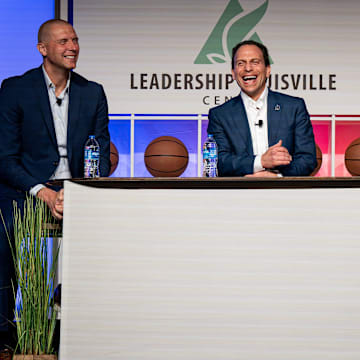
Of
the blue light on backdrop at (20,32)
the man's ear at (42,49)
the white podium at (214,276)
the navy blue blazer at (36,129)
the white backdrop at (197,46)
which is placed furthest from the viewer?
the blue light on backdrop at (20,32)

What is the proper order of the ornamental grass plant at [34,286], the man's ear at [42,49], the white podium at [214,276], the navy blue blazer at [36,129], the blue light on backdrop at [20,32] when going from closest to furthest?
the white podium at [214,276] → the ornamental grass plant at [34,286] → the navy blue blazer at [36,129] → the man's ear at [42,49] → the blue light on backdrop at [20,32]

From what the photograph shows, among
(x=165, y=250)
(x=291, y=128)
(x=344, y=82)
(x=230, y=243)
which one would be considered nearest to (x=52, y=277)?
(x=165, y=250)

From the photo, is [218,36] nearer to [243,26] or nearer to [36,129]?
[243,26]

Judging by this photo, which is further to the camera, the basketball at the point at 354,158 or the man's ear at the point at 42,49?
the basketball at the point at 354,158

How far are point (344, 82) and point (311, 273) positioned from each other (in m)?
3.32

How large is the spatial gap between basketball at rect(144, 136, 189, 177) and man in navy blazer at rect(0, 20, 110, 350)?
5.76 ft

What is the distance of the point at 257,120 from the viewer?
358 cm

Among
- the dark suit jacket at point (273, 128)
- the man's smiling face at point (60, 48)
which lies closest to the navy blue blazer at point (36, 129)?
the man's smiling face at point (60, 48)

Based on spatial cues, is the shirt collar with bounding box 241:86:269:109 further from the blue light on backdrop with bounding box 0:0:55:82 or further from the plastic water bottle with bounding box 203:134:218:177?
the blue light on backdrop with bounding box 0:0:55:82

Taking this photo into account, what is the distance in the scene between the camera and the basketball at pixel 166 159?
5.16m

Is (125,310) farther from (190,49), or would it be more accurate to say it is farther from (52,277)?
(190,49)

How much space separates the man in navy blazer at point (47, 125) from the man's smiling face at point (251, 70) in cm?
81

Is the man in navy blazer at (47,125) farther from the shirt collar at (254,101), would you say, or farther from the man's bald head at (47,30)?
the shirt collar at (254,101)

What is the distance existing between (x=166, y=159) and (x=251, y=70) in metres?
1.72
